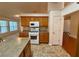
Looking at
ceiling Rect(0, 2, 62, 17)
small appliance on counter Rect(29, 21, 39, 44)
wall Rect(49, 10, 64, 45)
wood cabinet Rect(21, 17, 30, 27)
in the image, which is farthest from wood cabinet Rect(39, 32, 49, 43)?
ceiling Rect(0, 2, 62, 17)

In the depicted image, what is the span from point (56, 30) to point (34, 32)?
1.45 metres

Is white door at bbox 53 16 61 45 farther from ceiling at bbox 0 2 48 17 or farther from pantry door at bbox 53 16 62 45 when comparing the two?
Result: ceiling at bbox 0 2 48 17

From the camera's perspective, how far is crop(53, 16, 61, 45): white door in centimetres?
600

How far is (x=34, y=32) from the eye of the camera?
6.81 meters

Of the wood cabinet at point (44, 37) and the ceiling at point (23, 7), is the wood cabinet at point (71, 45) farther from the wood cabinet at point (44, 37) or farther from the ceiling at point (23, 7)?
the wood cabinet at point (44, 37)

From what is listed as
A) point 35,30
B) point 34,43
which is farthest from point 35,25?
point 34,43

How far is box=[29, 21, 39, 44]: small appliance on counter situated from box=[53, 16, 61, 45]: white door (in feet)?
3.75

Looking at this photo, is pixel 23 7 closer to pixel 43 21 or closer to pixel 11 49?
pixel 43 21

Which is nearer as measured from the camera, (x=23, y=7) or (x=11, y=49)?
(x=11, y=49)

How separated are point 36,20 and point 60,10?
1855 millimetres

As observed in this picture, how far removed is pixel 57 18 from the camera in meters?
5.99

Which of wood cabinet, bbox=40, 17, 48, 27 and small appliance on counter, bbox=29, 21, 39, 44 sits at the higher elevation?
wood cabinet, bbox=40, 17, 48, 27

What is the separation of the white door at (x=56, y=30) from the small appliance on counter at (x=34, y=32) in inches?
45.0

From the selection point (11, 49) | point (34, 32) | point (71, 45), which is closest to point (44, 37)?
point (34, 32)
